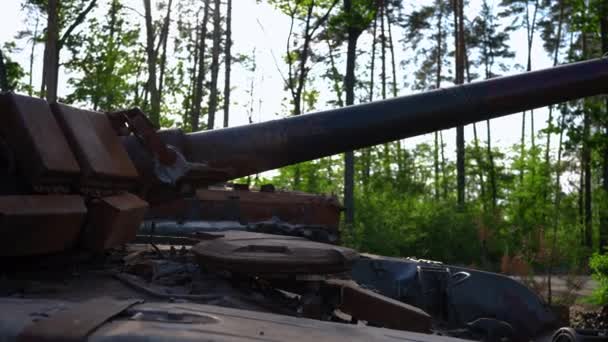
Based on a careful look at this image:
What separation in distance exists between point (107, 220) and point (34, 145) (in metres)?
0.54

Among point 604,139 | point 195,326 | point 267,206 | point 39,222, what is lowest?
point 195,326

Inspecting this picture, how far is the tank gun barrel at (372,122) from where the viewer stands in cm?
483

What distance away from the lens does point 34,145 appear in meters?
3.78

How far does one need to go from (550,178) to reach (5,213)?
96.6 ft

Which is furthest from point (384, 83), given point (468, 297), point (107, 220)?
point (107, 220)

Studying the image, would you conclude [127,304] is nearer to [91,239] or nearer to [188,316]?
[188,316]

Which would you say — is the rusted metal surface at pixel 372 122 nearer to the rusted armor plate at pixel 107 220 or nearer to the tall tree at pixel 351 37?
the rusted armor plate at pixel 107 220

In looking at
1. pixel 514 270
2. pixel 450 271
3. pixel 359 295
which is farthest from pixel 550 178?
pixel 359 295

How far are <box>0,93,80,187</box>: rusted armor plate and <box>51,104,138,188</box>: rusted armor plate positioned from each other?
3.9 inches

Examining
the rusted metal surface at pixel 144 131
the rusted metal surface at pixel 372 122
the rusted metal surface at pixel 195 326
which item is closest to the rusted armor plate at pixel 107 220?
the rusted metal surface at pixel 144 131

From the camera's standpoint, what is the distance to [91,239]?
4.05 m

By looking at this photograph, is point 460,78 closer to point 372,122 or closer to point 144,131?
point 372,122

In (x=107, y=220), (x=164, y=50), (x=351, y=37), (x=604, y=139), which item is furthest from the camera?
(x=164, y=50)

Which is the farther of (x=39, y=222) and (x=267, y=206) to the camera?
(x=267, y=206)
